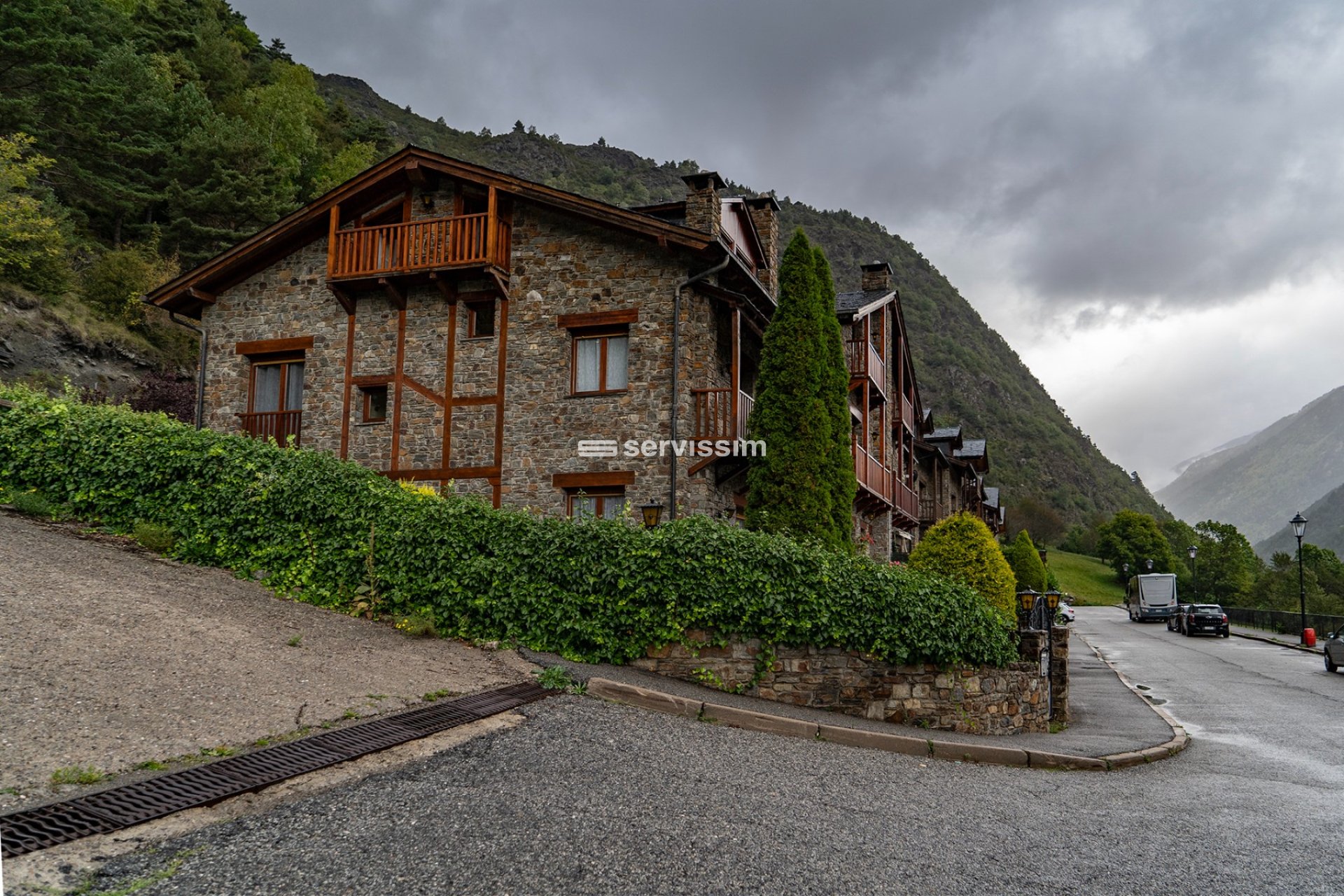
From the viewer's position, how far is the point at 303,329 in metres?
19.5

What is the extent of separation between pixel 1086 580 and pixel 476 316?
273 ft

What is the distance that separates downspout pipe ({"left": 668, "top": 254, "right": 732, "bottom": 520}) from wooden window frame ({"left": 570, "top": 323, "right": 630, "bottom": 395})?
1.01 m

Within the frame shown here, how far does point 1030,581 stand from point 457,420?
29.9 meters

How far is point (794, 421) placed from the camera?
15914 mm

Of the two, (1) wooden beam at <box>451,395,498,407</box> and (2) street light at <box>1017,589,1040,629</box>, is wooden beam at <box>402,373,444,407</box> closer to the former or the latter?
(1) wooden beam at <box>451,395,498,407</box>

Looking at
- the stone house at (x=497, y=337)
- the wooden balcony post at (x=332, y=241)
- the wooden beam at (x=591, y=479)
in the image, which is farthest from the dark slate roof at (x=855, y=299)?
the wooden balcony post at (x=332, y=241)

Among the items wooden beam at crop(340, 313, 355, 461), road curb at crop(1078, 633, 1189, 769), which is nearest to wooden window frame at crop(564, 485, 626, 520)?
wooden beam at crop(340, 313, 355, 461)

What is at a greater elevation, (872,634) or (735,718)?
(872,634)

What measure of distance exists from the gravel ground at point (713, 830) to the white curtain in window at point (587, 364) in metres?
9.41

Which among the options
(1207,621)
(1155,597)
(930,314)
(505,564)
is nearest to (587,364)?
(505,564)

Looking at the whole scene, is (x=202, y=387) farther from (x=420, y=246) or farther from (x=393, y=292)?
(x=420, y=246)

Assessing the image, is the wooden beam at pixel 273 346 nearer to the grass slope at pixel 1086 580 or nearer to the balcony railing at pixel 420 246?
the balcony railing at pixel 420 246

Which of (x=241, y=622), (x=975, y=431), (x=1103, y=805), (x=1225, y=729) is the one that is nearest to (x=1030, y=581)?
(x=1225, y=729)

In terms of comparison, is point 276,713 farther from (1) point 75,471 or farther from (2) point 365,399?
(2) point 365,399
